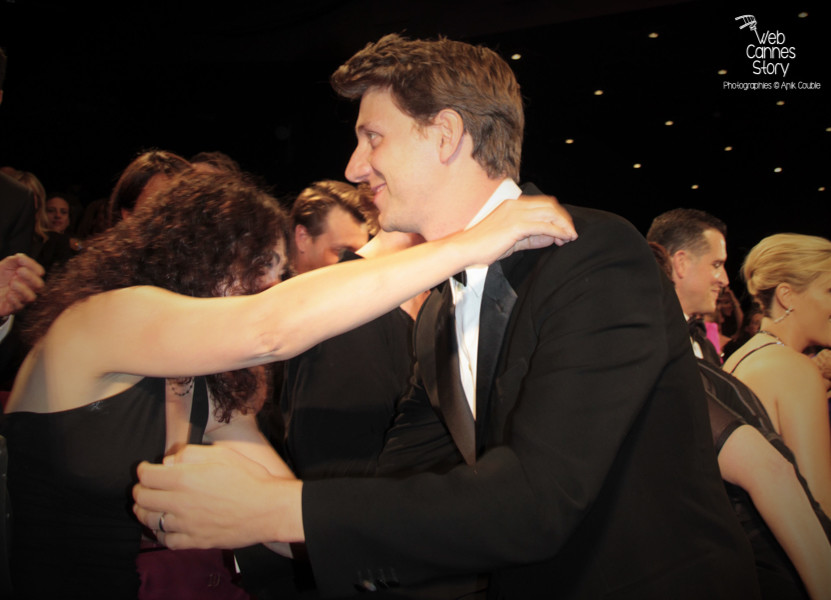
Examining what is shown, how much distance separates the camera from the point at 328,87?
321 inches

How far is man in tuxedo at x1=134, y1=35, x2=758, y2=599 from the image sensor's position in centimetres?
107

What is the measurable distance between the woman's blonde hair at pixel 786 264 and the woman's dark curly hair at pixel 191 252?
2.69m

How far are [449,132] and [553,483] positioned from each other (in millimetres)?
1102

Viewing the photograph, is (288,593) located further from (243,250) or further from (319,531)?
(319,531)

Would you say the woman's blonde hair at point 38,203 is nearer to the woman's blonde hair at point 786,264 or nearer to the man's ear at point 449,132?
the man's ear at point 449,132

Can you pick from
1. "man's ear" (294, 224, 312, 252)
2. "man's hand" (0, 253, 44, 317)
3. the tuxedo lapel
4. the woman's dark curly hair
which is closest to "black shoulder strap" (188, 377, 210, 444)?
the woman's dark curly hair

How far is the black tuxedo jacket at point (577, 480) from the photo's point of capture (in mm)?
1070

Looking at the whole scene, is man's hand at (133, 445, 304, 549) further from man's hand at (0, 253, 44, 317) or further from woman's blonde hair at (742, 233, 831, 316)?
woman's blonde hair at (742, 233, 831, 316)

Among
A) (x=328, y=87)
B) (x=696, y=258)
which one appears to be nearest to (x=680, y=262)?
(x=696, y=258)

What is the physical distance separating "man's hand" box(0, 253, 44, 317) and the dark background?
16.6 feet

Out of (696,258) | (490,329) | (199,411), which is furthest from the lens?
(696,258)

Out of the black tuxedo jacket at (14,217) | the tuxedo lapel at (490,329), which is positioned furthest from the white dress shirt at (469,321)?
the black tuxedo jacket at (14,217)

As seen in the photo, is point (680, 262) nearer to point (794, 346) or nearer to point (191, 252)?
point (794, 346)

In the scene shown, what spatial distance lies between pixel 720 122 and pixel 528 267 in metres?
8.76
